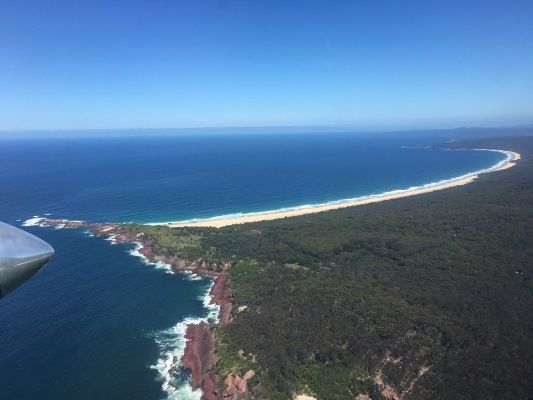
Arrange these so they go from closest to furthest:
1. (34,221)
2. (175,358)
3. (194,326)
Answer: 1. (175,358)
2. (194,326)
3. (34,221)

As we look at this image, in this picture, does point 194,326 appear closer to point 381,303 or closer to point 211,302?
point 211,302

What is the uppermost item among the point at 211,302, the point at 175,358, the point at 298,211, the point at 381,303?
the point at 381,303

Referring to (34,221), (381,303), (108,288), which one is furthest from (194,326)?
(34,221)

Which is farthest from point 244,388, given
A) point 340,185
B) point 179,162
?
point 179,162

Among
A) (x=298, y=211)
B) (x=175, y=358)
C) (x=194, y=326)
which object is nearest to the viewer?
(x=175, y=358)

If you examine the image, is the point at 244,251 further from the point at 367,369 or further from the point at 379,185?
the point at 379,185

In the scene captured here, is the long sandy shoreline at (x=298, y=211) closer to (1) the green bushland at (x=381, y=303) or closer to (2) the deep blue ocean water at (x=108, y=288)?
(2) the deep blue ocean water at (x=108, y=288)

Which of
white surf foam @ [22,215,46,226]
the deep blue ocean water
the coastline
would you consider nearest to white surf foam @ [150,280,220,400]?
the coastline

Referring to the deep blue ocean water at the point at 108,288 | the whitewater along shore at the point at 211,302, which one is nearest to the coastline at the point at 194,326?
the whitewater along shore at the point at 211,302

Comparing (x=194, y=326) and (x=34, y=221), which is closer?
(x=194, y=326)
